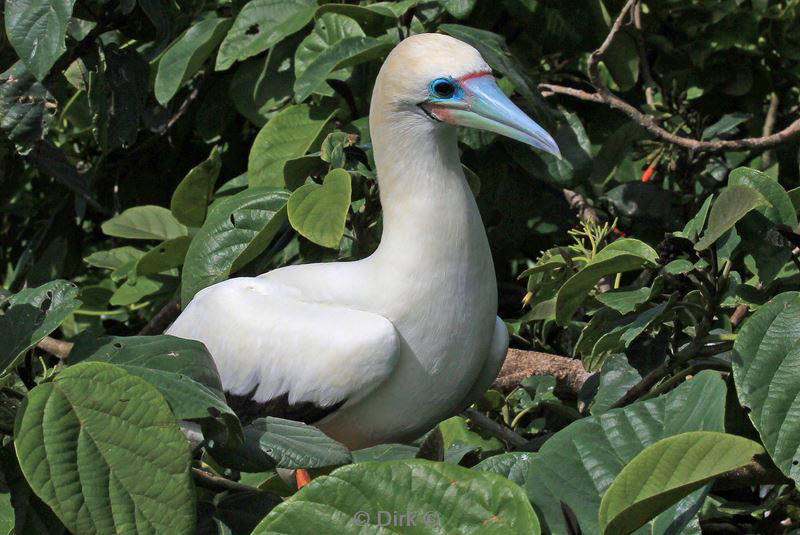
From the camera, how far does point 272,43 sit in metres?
3.18

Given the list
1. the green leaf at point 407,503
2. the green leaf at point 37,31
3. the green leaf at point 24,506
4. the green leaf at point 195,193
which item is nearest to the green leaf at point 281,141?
the green leaf at point 195,193

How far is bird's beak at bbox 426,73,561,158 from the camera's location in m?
2.37

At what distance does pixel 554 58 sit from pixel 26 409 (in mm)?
2563

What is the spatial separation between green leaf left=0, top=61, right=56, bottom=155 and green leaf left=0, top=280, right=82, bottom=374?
4.02 ft

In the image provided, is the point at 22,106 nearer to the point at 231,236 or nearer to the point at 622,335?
the point at 231,236

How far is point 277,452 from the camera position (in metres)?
1.58

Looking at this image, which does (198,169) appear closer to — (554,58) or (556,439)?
(554,58)

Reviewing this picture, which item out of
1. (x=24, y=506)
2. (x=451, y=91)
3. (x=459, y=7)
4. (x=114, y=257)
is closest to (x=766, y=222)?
(x=451, y=91)

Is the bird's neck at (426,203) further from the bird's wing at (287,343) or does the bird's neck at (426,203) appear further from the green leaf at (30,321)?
the green leaf at (30,321)

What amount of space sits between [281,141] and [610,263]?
1.36m

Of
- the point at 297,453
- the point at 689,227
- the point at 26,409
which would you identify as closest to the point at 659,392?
the point at 689,227

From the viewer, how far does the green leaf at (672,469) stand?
1.28 m

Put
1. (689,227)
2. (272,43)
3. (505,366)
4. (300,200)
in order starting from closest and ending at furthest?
(689,227)
(300,200)
(505,366)
(272,43)

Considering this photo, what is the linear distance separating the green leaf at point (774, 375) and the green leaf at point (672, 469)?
14.6 inches
